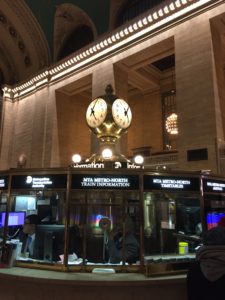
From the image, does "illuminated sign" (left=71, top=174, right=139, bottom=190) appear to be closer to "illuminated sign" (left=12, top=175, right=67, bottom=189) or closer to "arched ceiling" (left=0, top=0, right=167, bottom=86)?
"illuminated sign" (left=12, top=175, right=67, bottom=189)

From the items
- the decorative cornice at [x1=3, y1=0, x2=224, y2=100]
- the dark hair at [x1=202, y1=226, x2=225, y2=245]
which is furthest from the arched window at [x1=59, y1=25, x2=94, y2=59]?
the dark hair at [x1=202, y1=226, x2=225, y2=245]

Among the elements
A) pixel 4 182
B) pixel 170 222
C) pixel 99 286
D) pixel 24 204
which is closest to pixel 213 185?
pixel 170 222

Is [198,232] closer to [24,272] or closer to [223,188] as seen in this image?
[223,188]

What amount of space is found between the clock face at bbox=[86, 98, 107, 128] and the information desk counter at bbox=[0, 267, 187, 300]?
3.46 m

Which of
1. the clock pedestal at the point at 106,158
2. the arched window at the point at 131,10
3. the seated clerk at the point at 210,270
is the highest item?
the arched window at the point at 131,10

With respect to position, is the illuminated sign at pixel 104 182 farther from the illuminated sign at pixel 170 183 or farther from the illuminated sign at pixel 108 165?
the illuminated sign at pixel 108 165

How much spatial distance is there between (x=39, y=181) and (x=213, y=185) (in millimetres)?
2698

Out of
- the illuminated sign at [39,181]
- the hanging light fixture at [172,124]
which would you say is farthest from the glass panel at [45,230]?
the hanging light fixture at [172,124]

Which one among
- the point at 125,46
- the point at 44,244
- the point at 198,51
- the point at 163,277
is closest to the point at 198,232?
the point at 163,277

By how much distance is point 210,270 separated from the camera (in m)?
2.85

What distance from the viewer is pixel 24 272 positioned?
4.09 m

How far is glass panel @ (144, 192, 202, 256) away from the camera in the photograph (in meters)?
5.07

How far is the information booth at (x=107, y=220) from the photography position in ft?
13.7

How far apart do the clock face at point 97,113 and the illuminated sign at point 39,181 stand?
2.43 metres
